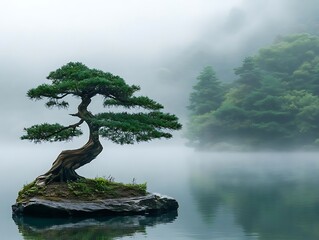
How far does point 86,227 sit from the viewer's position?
15266mm

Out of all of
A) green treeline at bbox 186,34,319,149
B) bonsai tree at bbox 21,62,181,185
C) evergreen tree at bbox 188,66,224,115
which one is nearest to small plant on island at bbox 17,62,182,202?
bonsai tree at bbox 21,62,181,185

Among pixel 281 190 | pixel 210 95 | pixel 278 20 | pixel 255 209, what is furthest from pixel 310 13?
pixel 255 209

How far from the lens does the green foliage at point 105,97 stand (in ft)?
59.2

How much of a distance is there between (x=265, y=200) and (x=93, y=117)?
752 centimetres

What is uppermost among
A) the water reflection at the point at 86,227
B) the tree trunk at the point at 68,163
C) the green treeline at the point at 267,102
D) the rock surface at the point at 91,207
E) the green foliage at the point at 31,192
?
the green treeline at the point at 267,102

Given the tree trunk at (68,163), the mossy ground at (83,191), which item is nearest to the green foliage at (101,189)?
Result: the mossy ground at (83,191)

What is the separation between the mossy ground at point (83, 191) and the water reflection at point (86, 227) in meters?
0.99

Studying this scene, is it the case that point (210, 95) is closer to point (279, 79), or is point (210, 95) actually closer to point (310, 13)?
point (279, 79)

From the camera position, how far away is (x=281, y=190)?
25469mm

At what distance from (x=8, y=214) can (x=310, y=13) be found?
317ft

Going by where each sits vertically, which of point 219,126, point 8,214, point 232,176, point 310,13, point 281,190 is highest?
point 310,13

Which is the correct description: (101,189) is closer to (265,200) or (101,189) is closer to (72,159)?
(72,159)

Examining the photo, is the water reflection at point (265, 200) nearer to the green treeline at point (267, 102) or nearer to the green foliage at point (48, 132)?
the green foliage at point (48, 132)

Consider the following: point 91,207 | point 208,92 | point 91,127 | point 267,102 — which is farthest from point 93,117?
point 208,92
